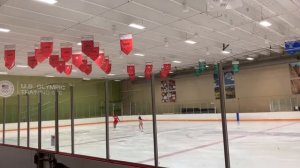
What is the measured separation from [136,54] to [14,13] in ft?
30.0

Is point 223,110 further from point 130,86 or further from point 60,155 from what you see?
point 130,86

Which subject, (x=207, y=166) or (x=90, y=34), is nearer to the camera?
(x=207, y=166)

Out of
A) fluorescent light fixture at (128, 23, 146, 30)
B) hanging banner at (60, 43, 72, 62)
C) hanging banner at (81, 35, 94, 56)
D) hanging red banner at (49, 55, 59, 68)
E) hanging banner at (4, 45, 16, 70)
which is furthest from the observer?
hanging red banner at (49, 55, 59, 68)

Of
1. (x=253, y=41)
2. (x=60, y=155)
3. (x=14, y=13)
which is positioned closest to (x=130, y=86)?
(x=253, y=41)

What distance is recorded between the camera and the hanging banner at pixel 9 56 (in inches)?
463

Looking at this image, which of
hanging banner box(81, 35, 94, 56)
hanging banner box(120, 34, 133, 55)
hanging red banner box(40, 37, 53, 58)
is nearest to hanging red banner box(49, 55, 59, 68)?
hanging red banner box(40, 37, 53, 58)

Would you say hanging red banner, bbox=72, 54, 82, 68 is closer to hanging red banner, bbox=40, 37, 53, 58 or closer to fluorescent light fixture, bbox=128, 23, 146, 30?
hanging red banner, bbox=40, 37, 53, 58

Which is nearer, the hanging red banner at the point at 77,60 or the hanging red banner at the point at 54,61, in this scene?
the hanging red banner at the point at 54,61

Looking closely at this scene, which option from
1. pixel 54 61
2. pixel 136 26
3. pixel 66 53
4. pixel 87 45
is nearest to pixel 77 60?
pixel 54 61

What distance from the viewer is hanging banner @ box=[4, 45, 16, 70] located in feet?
38.6

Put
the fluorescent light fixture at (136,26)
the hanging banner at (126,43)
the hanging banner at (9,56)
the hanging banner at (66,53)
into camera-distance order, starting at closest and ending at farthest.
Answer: the fluorescent light fixture at (136,26), the hanging banner at (126,43), the hanging banner at (9,56), the hanging banner at (66,53)

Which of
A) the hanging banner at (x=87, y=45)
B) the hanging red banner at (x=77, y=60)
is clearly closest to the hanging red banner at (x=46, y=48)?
the hanging banner at (x=87, y=45)

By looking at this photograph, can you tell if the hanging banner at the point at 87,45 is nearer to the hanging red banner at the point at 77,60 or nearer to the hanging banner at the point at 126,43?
the hanging banner at the point at 126,43

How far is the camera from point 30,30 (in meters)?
11.3
